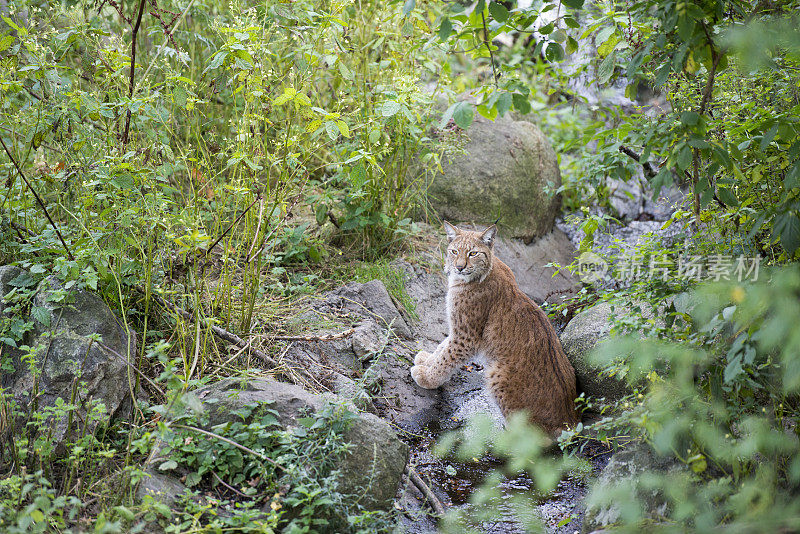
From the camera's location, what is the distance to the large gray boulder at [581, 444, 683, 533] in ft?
9.70

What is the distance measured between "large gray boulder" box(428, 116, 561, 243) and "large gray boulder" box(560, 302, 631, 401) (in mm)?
1808

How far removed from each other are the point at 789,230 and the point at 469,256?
2240 millimetres

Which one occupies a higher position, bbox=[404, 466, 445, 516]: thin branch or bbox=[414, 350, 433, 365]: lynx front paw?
bbox=[404, 466, 445, 516]: thin branch

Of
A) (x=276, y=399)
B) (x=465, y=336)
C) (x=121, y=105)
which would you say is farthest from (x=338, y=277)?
(x=121, y=105)

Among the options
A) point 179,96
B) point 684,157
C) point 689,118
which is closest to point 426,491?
point 684,157

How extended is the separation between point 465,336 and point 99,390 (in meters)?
2.41

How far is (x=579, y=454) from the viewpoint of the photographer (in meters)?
3.96

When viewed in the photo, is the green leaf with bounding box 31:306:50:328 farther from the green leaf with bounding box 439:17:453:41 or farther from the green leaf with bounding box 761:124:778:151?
the green leaf with bounding box 761:124:778:151

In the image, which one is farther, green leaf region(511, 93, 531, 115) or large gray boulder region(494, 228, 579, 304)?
large gray boulder region(494, 228, 579, 304)

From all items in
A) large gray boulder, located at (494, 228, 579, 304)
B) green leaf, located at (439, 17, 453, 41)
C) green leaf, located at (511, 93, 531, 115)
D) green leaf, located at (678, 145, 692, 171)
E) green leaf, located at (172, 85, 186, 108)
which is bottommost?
large gray boulder, located at (494, 228, 579, 304)

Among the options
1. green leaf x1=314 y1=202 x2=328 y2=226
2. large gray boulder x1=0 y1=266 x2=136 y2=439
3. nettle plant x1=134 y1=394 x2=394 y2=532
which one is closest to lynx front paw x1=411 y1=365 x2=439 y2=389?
nettle plant x1=134 y1=394 x2=394 y2=532

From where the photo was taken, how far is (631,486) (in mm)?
3033

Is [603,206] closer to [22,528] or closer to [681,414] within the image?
[681,414]

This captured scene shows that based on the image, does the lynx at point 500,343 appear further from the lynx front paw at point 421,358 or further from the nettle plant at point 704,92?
the nettle plant at point 704,92
